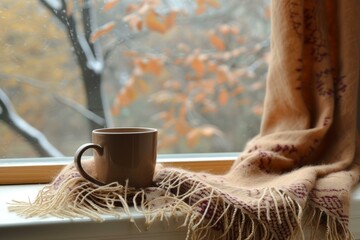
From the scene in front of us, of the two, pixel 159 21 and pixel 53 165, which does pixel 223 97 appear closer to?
pixel 159 21

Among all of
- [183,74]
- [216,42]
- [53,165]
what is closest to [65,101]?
[53,165]

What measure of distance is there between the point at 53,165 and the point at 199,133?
36cm

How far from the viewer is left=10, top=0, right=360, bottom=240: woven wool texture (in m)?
0.69

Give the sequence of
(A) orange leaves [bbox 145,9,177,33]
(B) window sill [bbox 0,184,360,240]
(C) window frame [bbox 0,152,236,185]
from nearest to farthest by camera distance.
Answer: (B) window sill [bbox 0,184,360,240]
(C) window frame [bbox 0,152,236,185]
(A) orange leaves [bbox 145,9,177,33]

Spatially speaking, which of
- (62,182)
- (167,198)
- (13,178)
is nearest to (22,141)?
(13,178)

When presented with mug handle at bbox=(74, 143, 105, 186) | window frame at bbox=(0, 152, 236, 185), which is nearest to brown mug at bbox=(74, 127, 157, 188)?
mug handle at bbox=(74, 143, 105, 186)

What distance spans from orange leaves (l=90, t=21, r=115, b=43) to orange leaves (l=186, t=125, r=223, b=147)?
1.02ft

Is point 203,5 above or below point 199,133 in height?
above

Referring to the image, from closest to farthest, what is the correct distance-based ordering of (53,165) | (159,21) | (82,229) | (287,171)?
(82,229) < (287,171) < (53,165) < (159,21)

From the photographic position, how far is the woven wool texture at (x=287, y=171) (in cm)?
69

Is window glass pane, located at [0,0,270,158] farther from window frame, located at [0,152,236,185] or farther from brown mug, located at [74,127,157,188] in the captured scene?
brown mug, located at [74,127,157,188]

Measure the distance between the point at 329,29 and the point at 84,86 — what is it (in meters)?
0.54

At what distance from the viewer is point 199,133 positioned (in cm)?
113

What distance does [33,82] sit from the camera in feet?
3.33
